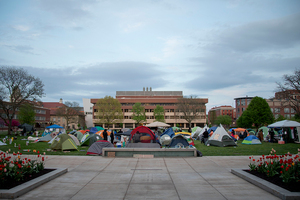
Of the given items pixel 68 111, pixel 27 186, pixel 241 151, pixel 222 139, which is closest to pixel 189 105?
pixel 68 111

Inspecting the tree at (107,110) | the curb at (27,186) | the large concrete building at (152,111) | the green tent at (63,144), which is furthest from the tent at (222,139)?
the large concrete building at (152,111)

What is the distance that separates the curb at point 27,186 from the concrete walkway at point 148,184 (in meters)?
0.16

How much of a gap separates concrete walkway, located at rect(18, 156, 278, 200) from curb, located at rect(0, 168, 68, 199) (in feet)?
0.52

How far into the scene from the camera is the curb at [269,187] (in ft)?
18.3

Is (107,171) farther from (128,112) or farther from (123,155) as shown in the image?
(128,112)

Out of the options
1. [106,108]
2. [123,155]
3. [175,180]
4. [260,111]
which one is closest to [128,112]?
[106,108]

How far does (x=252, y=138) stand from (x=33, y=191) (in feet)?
75.8

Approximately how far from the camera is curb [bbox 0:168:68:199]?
229 inches

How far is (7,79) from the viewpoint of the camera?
125ft

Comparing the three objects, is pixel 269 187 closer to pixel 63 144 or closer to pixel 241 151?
pixel 241 151

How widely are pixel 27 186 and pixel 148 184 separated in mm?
3695

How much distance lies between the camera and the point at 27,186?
6.50 meters

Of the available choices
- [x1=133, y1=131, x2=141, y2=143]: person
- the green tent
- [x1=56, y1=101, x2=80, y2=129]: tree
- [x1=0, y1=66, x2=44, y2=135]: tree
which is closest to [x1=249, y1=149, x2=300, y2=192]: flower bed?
[x1=133, y1=131, x2=141, y2=143]: person

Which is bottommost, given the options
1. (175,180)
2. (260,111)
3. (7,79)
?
(175,180)
